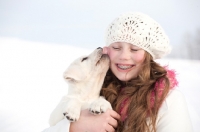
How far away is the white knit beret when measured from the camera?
144 centimetres

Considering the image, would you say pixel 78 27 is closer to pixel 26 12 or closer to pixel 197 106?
pixel 26 12

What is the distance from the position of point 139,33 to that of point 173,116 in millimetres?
413

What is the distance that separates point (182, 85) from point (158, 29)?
6.24ft

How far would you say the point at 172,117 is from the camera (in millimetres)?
1367

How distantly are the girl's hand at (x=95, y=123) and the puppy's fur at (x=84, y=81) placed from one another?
0.17 feet

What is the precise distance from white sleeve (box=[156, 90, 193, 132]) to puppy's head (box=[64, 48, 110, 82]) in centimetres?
39

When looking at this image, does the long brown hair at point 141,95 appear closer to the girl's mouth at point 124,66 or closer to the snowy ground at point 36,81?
the girl's mouth at point 124,66

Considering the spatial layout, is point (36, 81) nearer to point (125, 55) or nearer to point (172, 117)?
point (125, 55)

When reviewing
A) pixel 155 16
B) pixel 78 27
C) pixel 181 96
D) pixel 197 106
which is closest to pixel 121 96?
pixel 181 96

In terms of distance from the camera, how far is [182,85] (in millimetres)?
3252

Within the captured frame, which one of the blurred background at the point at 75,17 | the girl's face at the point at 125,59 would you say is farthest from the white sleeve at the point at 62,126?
the blurred background at the point at 75,17

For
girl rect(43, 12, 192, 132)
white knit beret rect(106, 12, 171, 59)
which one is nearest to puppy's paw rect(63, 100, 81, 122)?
girl rect(43, 12, 192, 132)

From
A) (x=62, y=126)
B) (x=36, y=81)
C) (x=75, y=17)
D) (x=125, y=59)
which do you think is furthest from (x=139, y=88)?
(x=75, y=17)

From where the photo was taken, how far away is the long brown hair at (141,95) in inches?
55.2
